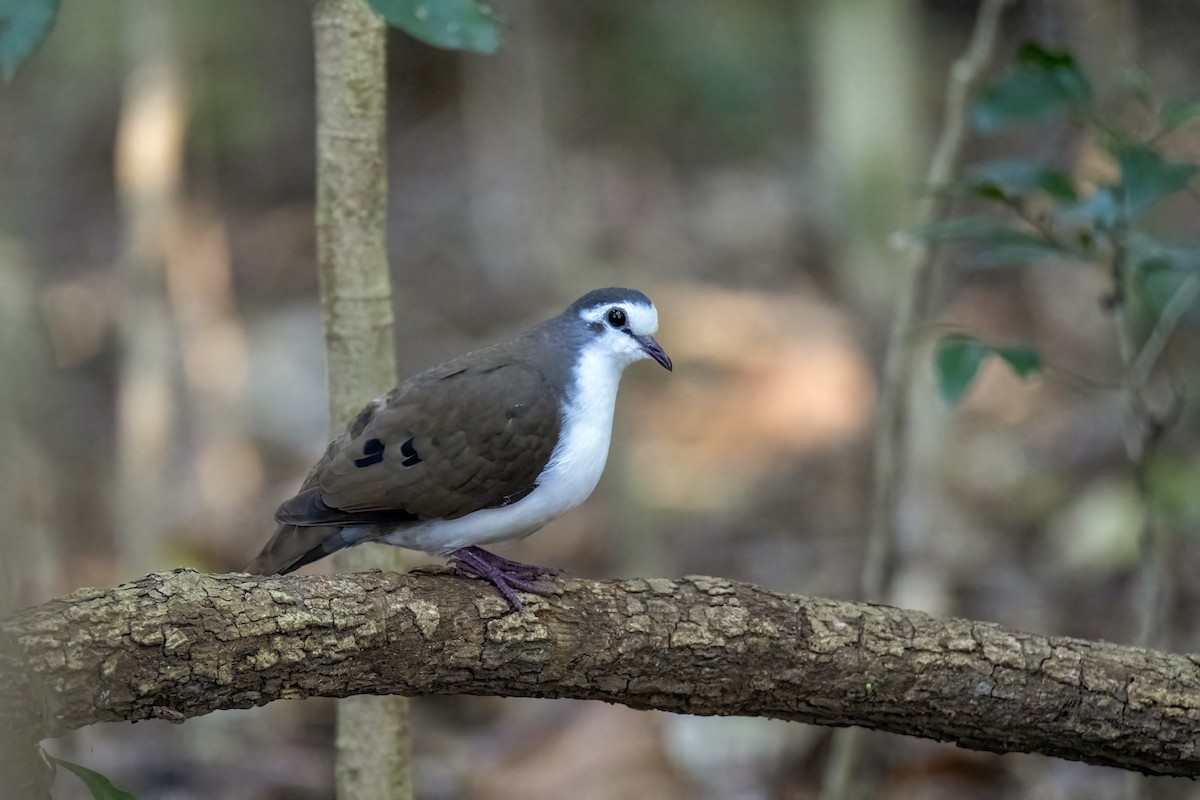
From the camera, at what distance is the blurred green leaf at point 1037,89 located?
4.25 metres

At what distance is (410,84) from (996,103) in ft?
40.0

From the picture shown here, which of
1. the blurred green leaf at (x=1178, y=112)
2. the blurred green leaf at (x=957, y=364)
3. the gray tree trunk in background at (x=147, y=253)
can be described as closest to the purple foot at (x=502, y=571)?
the blurred green leaf at (x=957, y=364)

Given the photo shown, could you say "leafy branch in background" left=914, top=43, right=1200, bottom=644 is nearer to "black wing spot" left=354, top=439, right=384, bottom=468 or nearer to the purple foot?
the purple foot

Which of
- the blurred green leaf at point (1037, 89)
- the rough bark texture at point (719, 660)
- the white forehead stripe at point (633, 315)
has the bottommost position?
the rough bark texture at point (719, 660)

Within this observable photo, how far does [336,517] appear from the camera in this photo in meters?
3.78

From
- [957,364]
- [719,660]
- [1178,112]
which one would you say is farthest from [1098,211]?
[719,660]

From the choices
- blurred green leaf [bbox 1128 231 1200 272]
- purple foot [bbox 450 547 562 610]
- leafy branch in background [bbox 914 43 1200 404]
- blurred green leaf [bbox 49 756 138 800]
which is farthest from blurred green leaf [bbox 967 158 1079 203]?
blurred green leaf [bbox 49 756 138 800]

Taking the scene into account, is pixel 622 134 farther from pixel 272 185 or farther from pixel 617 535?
pixel 617 535

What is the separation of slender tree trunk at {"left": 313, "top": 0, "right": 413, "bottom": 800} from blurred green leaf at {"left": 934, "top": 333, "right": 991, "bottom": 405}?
1728mm

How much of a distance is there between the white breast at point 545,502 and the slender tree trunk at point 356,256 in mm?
492

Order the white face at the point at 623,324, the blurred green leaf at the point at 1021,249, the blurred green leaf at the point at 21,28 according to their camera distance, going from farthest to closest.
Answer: the white face at the point at 623,324
the blurred green leaf at the point at 1021,249
the blurred green leaf at the point at 21,28

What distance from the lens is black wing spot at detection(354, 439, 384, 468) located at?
3865 millimetres

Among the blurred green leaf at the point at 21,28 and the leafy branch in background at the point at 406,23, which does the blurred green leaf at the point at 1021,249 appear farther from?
the blurred green leaf at the point at 21,28

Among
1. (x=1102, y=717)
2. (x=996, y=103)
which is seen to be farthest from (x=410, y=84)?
(x=1102, y=717)
